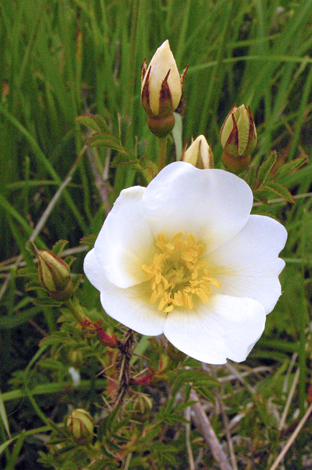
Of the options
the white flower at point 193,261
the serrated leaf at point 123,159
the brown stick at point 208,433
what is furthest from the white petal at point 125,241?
the brown stick at point 208,433

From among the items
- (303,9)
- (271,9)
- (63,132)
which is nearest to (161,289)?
(63,132)

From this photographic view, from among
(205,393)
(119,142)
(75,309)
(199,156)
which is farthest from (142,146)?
(205,393)

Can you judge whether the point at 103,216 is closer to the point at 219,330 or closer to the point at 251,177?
the point at 251,177

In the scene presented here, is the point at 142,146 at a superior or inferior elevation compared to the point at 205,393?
superior

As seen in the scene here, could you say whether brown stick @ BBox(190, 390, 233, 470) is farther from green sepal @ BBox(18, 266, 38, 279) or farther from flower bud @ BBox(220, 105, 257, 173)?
flower bud @ BBox(220, 105, 257, 173)

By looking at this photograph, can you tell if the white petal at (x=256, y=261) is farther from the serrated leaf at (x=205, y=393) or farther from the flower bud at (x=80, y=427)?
the flower bud at (x=80, y=427)

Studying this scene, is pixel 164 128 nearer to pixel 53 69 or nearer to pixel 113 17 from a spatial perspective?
pixel 53 69
